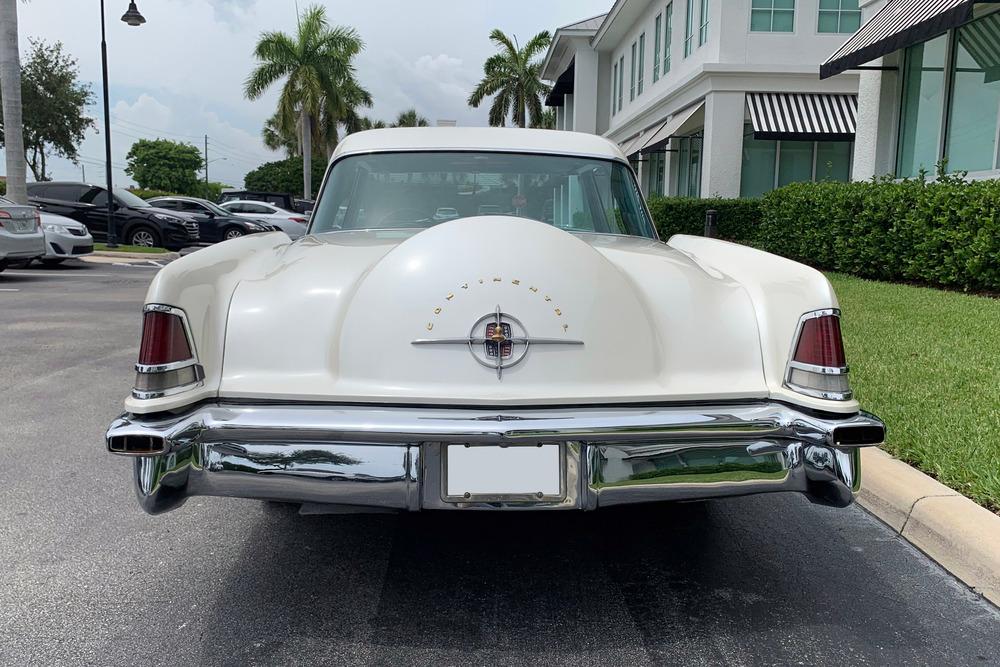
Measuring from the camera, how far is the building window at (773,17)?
1861 cm

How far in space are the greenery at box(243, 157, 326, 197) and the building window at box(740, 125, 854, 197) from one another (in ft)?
123

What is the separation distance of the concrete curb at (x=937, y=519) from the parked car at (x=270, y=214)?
19.8m

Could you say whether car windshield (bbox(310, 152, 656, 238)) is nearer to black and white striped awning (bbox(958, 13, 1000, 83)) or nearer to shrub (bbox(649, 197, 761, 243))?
black and white striped awning (bbox(958, 13, 1000, 83))

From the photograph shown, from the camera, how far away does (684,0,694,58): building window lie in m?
21.0

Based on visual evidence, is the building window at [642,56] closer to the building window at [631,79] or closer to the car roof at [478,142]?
the building window at [631,79]

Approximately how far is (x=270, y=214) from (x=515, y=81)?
30162 millimetres

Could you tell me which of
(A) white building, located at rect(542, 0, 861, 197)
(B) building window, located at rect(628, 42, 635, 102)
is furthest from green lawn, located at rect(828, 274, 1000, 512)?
(B) building window, located at rect(628, 42, 635, 102)

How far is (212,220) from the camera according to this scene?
21.6 metres

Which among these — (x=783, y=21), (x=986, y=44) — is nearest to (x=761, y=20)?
(x=783, y=21)

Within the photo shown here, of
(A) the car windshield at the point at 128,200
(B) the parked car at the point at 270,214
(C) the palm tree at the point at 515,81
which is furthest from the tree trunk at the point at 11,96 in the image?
(C) the palm tree at the point at 515,81

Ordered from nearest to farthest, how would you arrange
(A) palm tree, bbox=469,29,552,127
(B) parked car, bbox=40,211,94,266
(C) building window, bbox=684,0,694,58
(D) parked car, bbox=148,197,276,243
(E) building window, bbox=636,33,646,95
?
(B) parked car, bbox=40,211,94,266
(C) building window, bbox=684,0,694,58
(D) parked car, bbox=148,197,276,243
(E) building window, bbox=636,33,646,95
(A) palm tree, bbox=469,29,552,127

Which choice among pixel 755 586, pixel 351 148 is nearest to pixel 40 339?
pixel 351 148

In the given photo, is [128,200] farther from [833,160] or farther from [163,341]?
[163,341]

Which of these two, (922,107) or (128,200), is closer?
(922,107)
